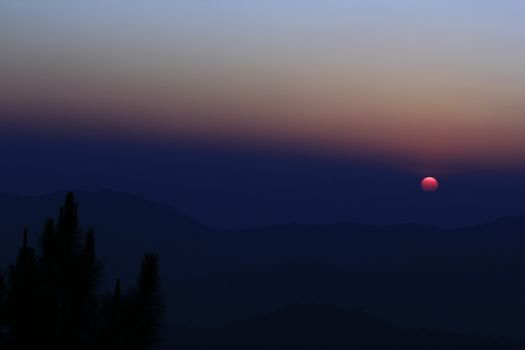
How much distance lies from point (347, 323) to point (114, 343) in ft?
354

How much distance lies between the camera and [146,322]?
33.6ft

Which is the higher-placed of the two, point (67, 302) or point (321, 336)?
point (67, 302)

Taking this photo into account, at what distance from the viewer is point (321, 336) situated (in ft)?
362

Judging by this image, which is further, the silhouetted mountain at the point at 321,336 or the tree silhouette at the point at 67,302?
the silhouetted mountain at the point at 321,336

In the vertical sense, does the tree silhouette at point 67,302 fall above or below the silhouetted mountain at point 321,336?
above

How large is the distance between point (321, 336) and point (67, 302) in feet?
341

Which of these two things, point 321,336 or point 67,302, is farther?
point 321,336

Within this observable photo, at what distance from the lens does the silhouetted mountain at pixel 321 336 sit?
107 metres

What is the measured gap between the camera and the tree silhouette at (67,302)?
980cm

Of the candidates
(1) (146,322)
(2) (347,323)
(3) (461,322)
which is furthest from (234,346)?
(1) (146,322)

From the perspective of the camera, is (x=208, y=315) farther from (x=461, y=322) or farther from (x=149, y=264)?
(x=149, y=264)

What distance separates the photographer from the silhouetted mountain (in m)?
107

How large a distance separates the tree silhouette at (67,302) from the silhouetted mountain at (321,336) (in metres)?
98.7

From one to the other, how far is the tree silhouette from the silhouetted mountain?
98693mm
